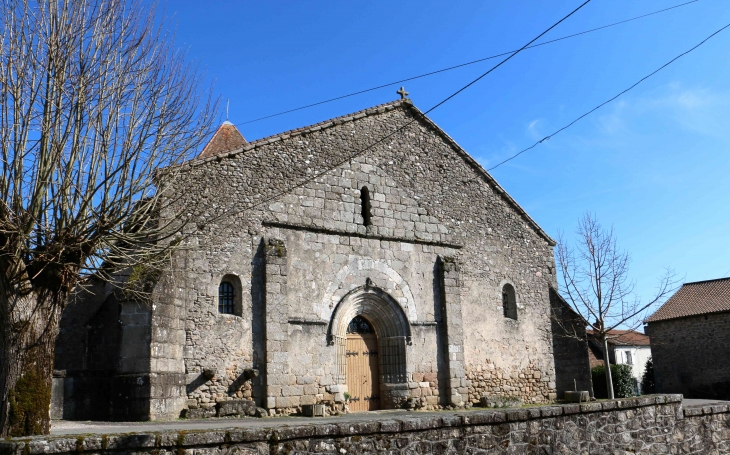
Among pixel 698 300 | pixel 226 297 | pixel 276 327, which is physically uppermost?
pixel 698 300

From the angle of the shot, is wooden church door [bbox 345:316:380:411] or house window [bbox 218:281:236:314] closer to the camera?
house window [bbox 218:281:236:314]

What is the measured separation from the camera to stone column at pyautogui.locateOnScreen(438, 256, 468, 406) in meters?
15.5

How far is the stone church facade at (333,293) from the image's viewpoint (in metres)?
12.1

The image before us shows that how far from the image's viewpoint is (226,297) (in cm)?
1345

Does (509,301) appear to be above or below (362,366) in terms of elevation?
above

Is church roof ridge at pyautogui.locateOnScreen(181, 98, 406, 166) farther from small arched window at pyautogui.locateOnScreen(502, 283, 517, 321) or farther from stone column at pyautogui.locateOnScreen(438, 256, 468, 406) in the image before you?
small arched window at pyautogui.locateOnScreen(502, 283, 517, 321)

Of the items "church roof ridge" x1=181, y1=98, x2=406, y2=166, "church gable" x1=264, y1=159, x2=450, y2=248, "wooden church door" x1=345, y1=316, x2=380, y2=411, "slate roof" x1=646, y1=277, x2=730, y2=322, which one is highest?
"church roof ridge" x1=181, y1=98, x2=406, y2=166

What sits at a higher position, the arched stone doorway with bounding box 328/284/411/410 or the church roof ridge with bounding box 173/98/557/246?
the church roof ridge with bounding box 173/98/557/246

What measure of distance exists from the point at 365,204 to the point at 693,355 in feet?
62.0

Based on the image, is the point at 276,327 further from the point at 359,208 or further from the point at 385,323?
the point at 359,208

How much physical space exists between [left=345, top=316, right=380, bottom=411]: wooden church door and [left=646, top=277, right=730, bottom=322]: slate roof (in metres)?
17.6

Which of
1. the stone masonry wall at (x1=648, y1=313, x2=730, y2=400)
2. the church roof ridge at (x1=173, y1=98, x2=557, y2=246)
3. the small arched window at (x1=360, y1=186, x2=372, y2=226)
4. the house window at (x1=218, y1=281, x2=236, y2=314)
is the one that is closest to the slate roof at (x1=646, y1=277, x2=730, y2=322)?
the stone masonry wall at (x1=648, y1=313, x2=730, y2=400)

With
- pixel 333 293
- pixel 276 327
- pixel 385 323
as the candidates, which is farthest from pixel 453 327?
pixel 276 327

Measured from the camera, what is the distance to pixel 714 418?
410 inches
